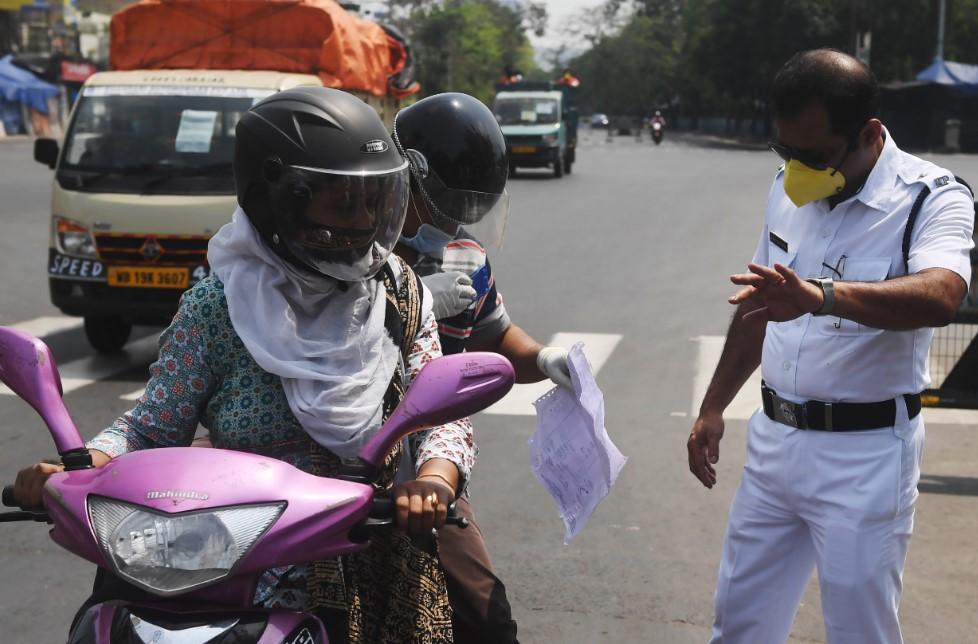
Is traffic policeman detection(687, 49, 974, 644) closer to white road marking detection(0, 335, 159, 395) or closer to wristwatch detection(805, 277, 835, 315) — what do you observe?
wristwatch detection(805, 277, 835, 315)

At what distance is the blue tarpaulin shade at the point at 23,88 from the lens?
164 feet

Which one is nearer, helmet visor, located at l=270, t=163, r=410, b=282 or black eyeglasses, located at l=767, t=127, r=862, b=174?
helmet visor, located at l=270, t=163, r=410, b=282

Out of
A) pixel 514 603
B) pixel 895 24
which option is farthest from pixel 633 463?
pixel 895 24

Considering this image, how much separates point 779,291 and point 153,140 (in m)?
7.59

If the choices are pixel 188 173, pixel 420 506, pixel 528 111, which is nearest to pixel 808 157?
pixel 420 506

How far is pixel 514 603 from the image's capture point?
15.4ft

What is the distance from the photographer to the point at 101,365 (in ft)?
30.0

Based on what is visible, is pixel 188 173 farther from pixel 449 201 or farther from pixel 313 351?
pixel 313 351

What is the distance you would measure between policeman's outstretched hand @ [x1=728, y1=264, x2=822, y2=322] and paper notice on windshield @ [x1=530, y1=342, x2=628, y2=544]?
0.38 m

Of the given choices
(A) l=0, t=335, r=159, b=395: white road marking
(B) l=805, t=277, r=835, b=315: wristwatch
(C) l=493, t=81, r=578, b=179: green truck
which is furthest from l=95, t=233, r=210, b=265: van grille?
(C) l=493, t=81, r=578, b=179: green truck

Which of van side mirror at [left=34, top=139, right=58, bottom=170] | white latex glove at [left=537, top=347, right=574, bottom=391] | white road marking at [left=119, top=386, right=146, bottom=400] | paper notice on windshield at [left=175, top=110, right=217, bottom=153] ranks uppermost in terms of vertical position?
white latex glove at [left=537, top=347, right=574, bottom=391]

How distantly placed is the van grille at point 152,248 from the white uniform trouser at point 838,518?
6.22 m

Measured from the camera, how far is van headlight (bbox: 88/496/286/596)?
182cm

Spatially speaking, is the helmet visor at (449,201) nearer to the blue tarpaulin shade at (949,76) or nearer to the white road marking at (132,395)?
the white road marking at (132,395)
